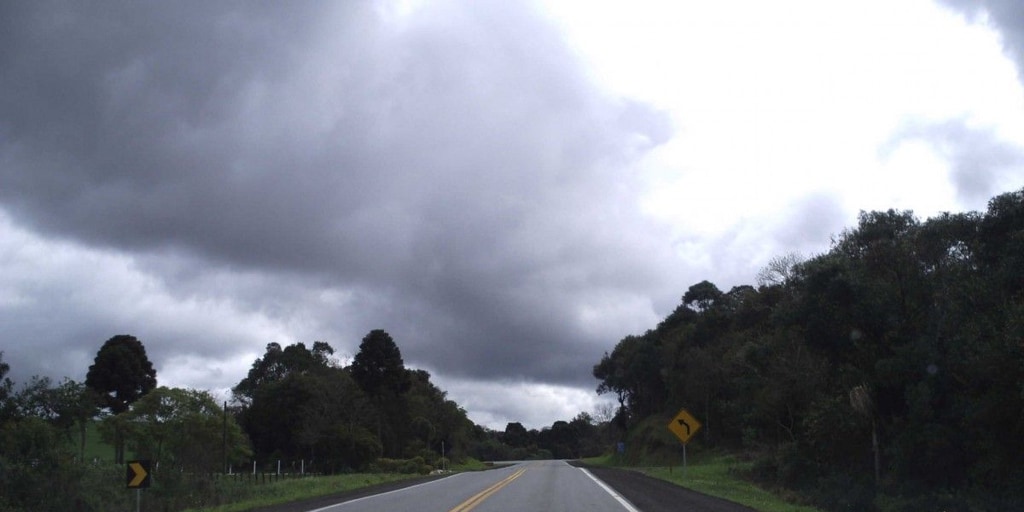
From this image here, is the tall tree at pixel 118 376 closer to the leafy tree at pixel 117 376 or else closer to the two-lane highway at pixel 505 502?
the leafy tree at pixel 117 376

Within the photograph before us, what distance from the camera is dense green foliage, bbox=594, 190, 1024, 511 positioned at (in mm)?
24594

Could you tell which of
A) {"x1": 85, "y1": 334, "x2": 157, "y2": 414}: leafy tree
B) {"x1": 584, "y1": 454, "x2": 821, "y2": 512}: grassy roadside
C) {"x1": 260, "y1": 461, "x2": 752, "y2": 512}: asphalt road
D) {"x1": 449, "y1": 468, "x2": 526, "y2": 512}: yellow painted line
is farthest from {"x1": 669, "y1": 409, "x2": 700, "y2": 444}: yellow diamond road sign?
{"x1": 85, "y1": 334, "x2": 157, "y2": 414}: leafy tree

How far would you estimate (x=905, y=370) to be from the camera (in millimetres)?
30438

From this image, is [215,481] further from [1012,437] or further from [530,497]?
[1012,437]

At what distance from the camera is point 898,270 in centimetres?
3394

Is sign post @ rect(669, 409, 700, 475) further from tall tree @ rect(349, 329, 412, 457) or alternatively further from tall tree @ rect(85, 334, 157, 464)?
tall tree @ rect(349, 329, 412, 457)

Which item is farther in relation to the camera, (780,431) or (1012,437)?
(780,431)

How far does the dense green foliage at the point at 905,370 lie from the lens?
24594mm

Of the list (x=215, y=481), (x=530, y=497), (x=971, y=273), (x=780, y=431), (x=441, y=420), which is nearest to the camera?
(x=530, y=497)

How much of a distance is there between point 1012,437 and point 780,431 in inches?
933

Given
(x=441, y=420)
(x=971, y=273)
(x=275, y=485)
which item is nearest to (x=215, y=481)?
(x=275, y=485)

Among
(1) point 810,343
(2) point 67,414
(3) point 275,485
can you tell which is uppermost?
(1) point 810,343

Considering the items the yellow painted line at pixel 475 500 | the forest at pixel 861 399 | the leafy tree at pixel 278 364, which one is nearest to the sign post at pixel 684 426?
the forest at pixel 861 399

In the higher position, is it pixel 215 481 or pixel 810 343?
pixel 810 343
